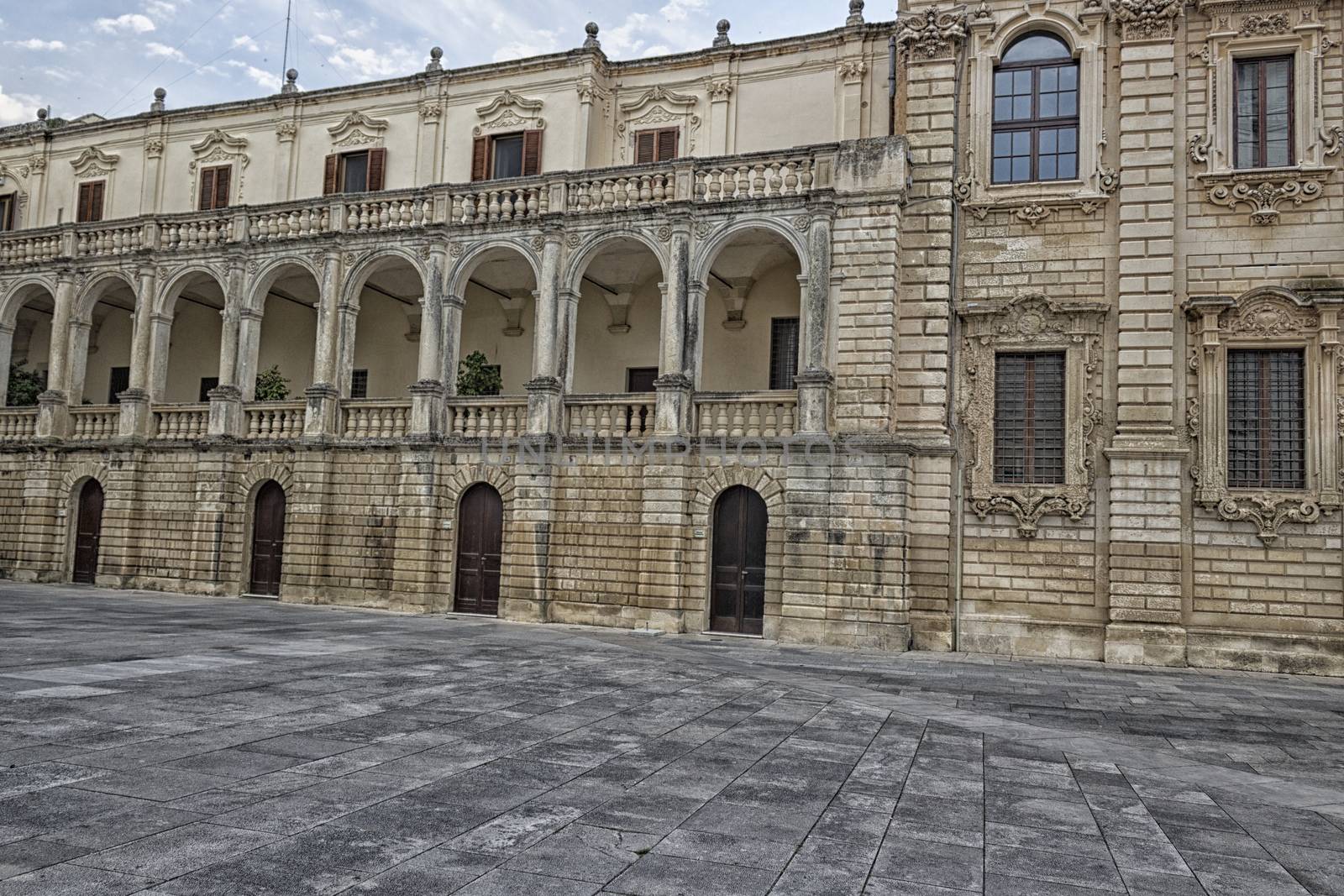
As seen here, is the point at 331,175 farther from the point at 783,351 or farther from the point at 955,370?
the point at 955,370

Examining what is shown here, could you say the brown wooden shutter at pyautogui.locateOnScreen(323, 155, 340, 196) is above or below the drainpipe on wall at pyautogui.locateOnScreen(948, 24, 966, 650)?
above

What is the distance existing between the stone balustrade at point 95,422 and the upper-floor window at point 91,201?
6.35 meters

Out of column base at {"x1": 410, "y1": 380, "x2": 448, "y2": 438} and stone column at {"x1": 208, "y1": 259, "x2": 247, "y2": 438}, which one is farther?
stone column at {"x1": 208, "y1": 259, "x2": 247, "y2": 438}

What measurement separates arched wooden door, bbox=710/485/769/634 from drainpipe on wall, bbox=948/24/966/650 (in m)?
3.53

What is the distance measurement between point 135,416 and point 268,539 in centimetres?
487

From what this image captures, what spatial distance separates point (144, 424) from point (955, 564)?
19586 mm

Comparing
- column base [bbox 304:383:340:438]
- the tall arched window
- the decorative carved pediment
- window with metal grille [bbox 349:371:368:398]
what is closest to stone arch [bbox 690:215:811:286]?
the tall arched window

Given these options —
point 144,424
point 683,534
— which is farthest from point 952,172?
point 144,424

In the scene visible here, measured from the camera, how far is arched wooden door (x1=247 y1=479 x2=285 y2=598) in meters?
23.6

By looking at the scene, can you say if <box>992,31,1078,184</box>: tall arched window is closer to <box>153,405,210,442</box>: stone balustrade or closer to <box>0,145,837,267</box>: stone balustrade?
<box>0,145,837,267</box>: stone balustrade

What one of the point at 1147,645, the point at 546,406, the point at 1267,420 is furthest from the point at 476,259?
the point at 1267,420

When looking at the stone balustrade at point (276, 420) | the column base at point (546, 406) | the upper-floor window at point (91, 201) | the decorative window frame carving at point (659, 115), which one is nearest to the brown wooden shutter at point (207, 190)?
the upper-floor window at point (91, 201)

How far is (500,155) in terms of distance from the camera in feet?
81.3

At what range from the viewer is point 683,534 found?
19.3 m
